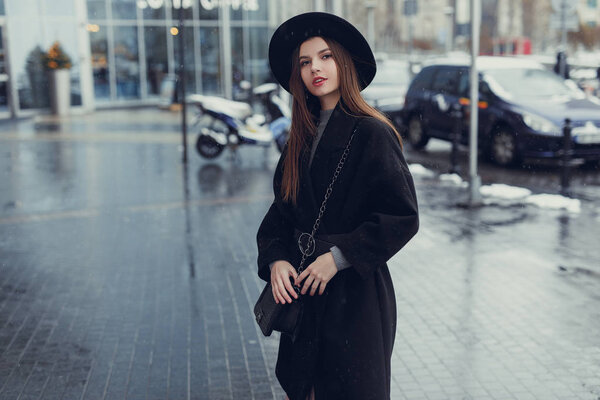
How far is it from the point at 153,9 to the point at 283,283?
27959 millimetres

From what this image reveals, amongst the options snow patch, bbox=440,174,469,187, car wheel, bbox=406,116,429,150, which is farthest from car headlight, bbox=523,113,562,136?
car wheel, bbox=406,116,429,150

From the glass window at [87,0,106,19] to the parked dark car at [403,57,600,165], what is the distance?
1573 centimetres

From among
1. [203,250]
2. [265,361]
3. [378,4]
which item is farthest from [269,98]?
[378,4]

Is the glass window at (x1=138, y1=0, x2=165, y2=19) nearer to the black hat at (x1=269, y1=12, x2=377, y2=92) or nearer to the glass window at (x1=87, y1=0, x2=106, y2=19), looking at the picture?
the glass window at (x1=87, y1=0, x2=106, y2=19)

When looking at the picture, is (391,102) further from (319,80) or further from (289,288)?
(289,288)

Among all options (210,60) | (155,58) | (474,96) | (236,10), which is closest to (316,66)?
(474,96)

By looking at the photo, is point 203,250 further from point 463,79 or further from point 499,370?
point 463,79

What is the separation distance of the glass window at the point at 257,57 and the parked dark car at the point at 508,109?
16634mm

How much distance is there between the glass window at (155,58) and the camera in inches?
1148

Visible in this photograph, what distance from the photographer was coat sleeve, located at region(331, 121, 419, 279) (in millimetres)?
2564

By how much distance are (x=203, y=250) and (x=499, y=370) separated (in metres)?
3.69

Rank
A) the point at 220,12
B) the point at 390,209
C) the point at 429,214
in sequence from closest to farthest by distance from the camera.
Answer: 1. the point at 390,209
2. the point at 429,214
3. the point at 220,12

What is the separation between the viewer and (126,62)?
28594 millimetres

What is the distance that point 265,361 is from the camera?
15.7 ft
